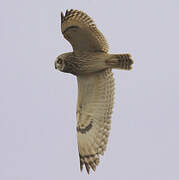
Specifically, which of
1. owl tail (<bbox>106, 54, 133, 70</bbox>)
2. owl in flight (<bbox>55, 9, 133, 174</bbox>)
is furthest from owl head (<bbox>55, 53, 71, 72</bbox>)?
owl tail (<bbox>106, 54, 133, 70</bbox>)

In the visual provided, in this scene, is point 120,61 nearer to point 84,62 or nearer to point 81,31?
point 84,62

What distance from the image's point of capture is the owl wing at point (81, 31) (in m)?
8.60

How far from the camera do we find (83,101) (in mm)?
9297

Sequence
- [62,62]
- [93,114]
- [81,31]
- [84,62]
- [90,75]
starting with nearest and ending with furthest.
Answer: [81,31] < [84,62] < [62,62] < [90,75] < [93,114]

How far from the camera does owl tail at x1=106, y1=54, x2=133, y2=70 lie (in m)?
8.55

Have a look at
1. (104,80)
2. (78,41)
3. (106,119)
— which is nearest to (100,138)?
(106,119)

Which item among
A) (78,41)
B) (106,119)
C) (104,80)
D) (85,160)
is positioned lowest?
(85,160)

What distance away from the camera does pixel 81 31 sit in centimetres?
863

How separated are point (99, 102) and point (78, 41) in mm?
1140

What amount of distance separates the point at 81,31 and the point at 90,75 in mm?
841

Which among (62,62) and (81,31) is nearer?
(81,31)

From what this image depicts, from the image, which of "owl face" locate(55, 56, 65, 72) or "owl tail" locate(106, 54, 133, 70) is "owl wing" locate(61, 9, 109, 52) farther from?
"owl face" locate(55, 56, 65, 72)

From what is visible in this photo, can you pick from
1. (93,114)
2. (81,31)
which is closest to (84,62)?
(81,31)

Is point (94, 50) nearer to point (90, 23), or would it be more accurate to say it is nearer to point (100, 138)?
point (90, 23)
